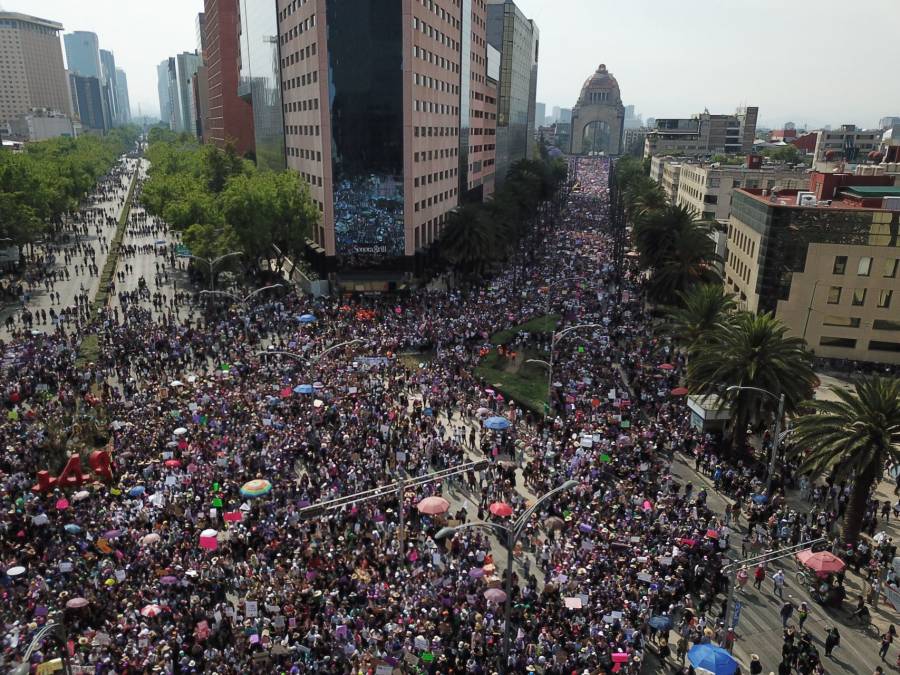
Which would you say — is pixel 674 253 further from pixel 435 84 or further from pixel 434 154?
pixel 435 84

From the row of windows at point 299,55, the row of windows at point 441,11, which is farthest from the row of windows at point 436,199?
the row of windows at point 441,11

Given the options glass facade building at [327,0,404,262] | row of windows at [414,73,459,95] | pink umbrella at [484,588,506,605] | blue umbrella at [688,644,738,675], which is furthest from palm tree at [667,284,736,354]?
row of windows at [414,73,459,95]

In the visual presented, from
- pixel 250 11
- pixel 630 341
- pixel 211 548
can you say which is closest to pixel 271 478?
Answer: pixel 211 548

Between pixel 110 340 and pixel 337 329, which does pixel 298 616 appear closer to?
pixel 337 329

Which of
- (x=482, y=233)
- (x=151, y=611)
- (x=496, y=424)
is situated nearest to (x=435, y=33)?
(x=482, y=233)

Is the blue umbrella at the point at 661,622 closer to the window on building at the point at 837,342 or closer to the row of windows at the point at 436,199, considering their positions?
the window on building at the point at 837,342

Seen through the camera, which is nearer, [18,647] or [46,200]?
[18,647]
